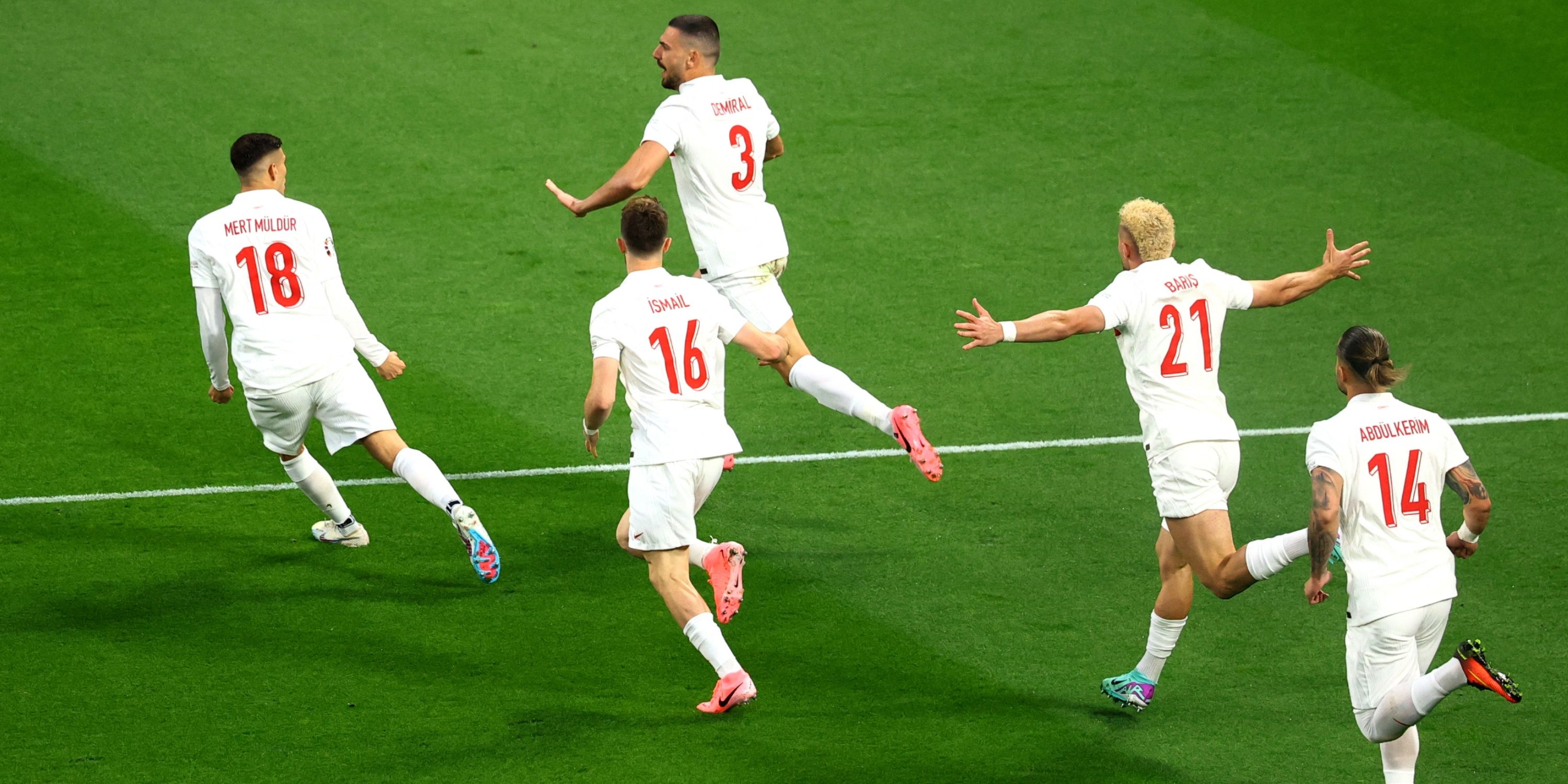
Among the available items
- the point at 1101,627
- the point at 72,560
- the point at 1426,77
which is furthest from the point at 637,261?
the point at 1426,77

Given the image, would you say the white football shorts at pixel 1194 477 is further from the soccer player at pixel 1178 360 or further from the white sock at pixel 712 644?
the white sock at pixel 712 644

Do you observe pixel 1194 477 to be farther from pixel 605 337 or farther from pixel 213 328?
pixel 213 328

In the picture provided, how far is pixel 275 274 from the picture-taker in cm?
820

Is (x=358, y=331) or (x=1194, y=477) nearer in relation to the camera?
(x=1194, y=477)

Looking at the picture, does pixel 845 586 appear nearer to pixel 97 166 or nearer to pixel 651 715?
pixel 651 715

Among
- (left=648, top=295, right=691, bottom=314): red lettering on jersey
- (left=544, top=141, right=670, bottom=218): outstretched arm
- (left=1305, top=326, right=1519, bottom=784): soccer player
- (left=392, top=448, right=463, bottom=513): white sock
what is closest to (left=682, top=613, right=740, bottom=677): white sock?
(left=648, top=295, right=691, bottom=314): red lettering on jersey

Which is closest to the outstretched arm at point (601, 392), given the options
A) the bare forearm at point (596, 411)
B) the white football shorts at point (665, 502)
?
the bare forearm at point (596, 411)

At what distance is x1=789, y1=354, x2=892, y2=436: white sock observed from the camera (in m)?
8.30

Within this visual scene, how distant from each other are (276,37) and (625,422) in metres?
6.53

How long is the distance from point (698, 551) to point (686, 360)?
0.89m

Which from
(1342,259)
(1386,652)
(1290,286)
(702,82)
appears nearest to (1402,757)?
(1386,652)

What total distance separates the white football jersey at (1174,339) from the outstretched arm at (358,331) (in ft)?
10.7

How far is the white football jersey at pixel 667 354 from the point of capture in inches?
278

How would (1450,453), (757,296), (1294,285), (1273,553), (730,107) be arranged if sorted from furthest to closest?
(757,296) < (730,107) < (1294,285) < (1273,553) < (1450,453)
